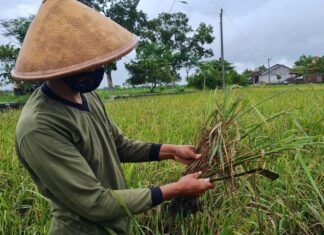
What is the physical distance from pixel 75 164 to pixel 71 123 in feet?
0.47

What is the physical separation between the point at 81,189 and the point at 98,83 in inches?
13.4

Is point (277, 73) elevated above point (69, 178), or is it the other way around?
point (277, 73)

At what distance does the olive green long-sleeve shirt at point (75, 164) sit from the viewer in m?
1.29

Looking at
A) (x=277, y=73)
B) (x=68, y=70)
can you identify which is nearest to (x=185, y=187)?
(x=68, y=70)

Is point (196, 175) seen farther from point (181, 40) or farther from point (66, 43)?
point (181, 40)

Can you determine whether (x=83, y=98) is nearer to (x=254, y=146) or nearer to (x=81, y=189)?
(x=81, y=189)

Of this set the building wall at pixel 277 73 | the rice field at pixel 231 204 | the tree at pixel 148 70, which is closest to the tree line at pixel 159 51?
the tree at pixel 148 70

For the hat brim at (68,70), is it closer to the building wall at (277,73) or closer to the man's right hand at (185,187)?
the man's right hand at (185,187)

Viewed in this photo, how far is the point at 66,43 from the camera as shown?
4.38ft

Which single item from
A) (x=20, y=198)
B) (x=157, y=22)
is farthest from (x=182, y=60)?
(x=20, y=198)

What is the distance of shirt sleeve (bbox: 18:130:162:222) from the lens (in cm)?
129

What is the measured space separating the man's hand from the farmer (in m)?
0.28

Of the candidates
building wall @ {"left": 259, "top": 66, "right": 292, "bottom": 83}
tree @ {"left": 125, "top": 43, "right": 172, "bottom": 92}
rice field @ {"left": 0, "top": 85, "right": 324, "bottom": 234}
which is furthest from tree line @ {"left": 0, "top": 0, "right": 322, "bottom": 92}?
building wall @ {"left": 259, "top": 66, "right": 292, "bottom": 83}

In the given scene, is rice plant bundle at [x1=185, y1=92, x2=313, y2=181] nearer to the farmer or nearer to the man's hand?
the man's hand
